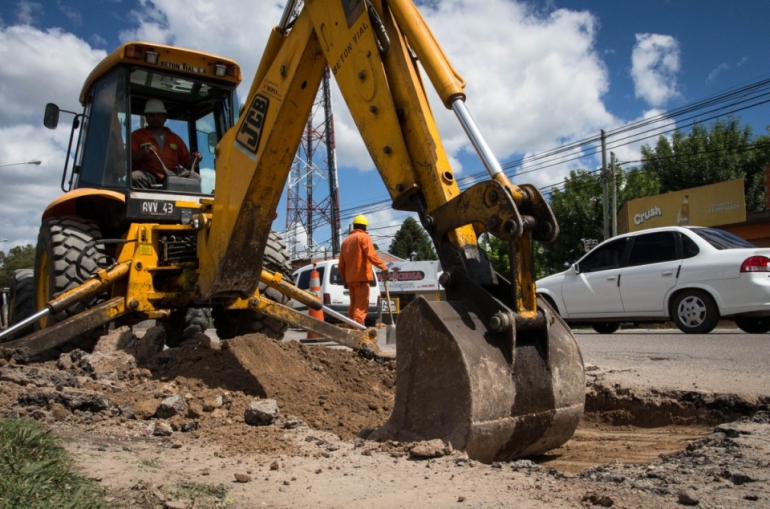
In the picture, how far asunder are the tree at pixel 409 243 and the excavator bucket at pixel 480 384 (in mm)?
59868

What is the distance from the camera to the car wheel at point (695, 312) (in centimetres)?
889

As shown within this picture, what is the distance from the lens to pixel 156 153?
6.12 metres

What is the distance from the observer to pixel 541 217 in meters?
2.95

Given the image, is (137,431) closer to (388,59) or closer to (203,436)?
(203,436)

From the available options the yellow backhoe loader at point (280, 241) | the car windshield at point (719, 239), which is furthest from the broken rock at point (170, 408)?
the car windshield at point (719, 239)

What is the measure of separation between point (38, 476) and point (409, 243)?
207 ft

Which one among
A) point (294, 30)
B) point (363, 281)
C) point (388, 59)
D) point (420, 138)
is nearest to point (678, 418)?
point (420, 138)

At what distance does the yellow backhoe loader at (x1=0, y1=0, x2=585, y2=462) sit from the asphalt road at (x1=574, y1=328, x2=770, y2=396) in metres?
2.04

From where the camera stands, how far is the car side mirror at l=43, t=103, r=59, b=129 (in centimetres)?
619

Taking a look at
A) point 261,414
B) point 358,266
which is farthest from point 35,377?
point 358,266

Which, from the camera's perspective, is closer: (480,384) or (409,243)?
(480,384)

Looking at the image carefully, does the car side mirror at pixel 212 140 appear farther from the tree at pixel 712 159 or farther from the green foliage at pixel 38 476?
the tree at pixel 712 159

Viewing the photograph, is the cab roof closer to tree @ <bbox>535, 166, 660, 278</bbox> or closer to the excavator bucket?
the excavator bucket

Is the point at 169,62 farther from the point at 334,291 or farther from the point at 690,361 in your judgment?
the point at 334,291
